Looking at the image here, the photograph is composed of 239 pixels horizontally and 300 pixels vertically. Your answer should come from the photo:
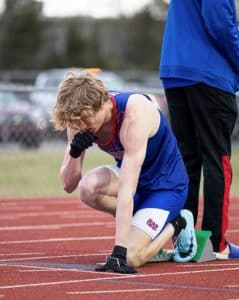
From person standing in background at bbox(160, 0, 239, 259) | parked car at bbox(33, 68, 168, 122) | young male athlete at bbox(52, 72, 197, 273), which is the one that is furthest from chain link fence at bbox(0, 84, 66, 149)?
young male athlete at bbox(52, 72, 197, 273)

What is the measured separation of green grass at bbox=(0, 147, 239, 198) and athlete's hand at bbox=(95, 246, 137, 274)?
6.78 meters

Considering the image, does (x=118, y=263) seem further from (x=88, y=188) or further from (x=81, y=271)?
(x=88, y=188)

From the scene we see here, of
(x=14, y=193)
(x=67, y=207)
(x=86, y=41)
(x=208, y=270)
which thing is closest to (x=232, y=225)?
(x=67, y=207)

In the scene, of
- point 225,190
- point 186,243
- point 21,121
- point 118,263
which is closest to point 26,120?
point 21,121

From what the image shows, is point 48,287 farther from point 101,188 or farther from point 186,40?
point 186,40

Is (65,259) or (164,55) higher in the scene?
(164,55)

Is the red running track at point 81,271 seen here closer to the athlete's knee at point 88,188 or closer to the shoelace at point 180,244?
the shoelace at point 180,244

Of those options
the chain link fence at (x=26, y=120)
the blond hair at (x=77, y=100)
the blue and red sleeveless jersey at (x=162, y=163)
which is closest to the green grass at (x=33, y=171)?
the chain link fence at (x=26, y=120)

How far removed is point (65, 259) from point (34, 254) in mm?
381

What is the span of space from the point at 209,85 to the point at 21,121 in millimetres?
12066

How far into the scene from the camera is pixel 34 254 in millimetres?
8109

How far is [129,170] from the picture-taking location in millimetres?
7113

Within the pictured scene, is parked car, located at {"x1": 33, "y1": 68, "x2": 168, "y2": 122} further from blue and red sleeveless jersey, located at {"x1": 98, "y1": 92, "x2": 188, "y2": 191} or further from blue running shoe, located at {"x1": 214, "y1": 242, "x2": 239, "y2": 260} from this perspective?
blue running shoe, located at {"x1": 214, "y1": 242, "x2": 239, "y2": 260}

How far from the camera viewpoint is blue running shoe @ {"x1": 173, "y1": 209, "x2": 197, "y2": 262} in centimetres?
768
